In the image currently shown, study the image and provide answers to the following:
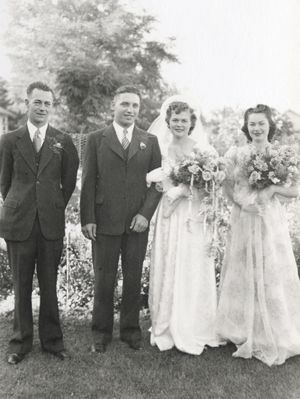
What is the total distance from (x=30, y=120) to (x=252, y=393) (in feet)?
10.6

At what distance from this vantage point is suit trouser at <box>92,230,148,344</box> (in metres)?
4.86

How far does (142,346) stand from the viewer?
507 centimetres

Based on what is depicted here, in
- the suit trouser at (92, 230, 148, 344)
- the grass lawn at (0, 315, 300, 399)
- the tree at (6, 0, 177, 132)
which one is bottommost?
the grass lawn at (0, 315, 300, 399)

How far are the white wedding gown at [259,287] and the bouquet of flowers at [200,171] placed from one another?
0.24 m

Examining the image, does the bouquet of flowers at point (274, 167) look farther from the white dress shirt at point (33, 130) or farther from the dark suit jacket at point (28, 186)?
the white dress shirt at point (33, 130)

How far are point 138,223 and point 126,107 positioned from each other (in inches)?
47.3

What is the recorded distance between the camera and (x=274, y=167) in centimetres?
455

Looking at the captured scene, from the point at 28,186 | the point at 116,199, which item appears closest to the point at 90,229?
the point at 116,199

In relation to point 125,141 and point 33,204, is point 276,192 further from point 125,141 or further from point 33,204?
point 33,204

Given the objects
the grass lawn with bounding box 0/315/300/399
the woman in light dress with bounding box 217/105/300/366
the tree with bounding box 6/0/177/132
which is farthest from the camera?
the tree with bounding box 6/0/177/132

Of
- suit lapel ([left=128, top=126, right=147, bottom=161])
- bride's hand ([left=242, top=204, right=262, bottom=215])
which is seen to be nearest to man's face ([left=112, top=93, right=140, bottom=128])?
suit lapel ([left=128, top=126, right=147, bottom=161])

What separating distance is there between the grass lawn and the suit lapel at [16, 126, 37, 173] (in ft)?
6.32

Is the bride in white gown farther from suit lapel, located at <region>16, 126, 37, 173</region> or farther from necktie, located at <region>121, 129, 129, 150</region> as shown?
suit lapel, located at <region>16, 126, 37, 173</region>

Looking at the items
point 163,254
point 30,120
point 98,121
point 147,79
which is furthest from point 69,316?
point 147,79
